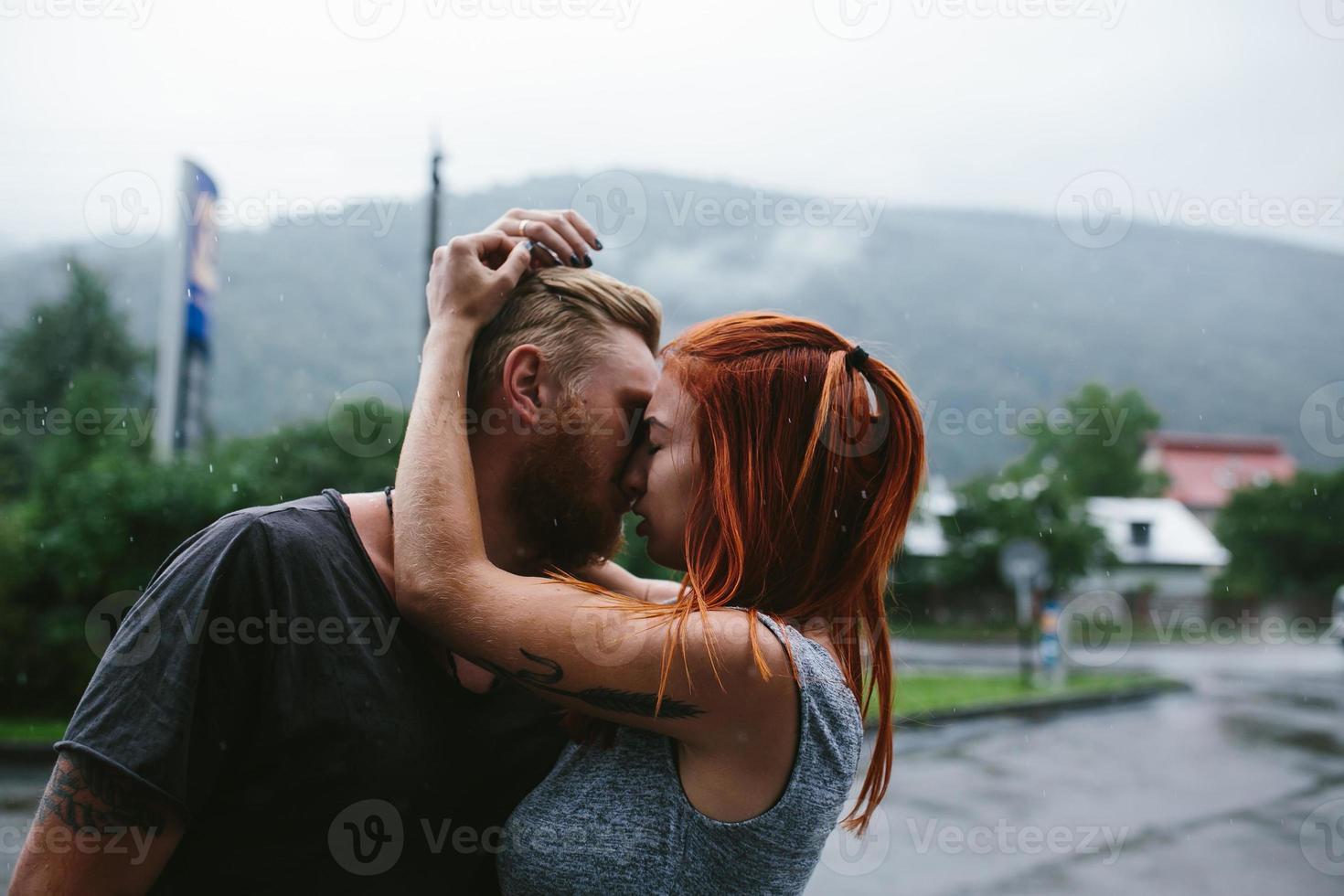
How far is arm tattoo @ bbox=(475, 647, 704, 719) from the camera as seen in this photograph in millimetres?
1627

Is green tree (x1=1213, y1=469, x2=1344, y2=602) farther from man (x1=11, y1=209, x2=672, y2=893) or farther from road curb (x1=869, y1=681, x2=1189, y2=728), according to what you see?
man (x1=11, y1=209, x2=672, y2=893)

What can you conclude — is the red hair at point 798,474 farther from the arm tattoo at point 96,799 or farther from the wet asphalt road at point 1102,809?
the wet asphalt road at point 1102,809

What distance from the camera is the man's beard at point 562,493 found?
206 cm

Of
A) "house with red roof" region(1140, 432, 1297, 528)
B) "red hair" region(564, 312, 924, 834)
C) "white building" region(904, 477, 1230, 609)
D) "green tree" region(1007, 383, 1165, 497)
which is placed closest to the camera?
"red hair" region(564, 312, 924, 834)

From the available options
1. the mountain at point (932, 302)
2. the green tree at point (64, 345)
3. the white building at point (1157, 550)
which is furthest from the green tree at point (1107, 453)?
the green tree at point (64, 345)

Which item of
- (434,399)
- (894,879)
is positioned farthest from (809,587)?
(894,879)

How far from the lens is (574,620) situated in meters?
1.68

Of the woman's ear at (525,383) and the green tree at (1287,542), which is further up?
the woman's ear at (525,383)

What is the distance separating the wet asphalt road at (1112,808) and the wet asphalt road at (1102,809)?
0.02 m

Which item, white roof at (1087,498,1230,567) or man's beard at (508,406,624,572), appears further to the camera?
white roof at (1087,498,1230,567)

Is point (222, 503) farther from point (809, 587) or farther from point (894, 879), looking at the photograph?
point (809, 587)

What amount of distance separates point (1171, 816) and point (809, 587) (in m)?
9.07

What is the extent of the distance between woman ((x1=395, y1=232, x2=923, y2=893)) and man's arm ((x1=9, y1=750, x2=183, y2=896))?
498mm

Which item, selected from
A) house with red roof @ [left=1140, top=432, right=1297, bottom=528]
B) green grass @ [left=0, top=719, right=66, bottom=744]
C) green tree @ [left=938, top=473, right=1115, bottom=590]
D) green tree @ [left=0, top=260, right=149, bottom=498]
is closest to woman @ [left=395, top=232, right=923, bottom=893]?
green grass @ [left=0, top=719, right=66, bottom=744]
